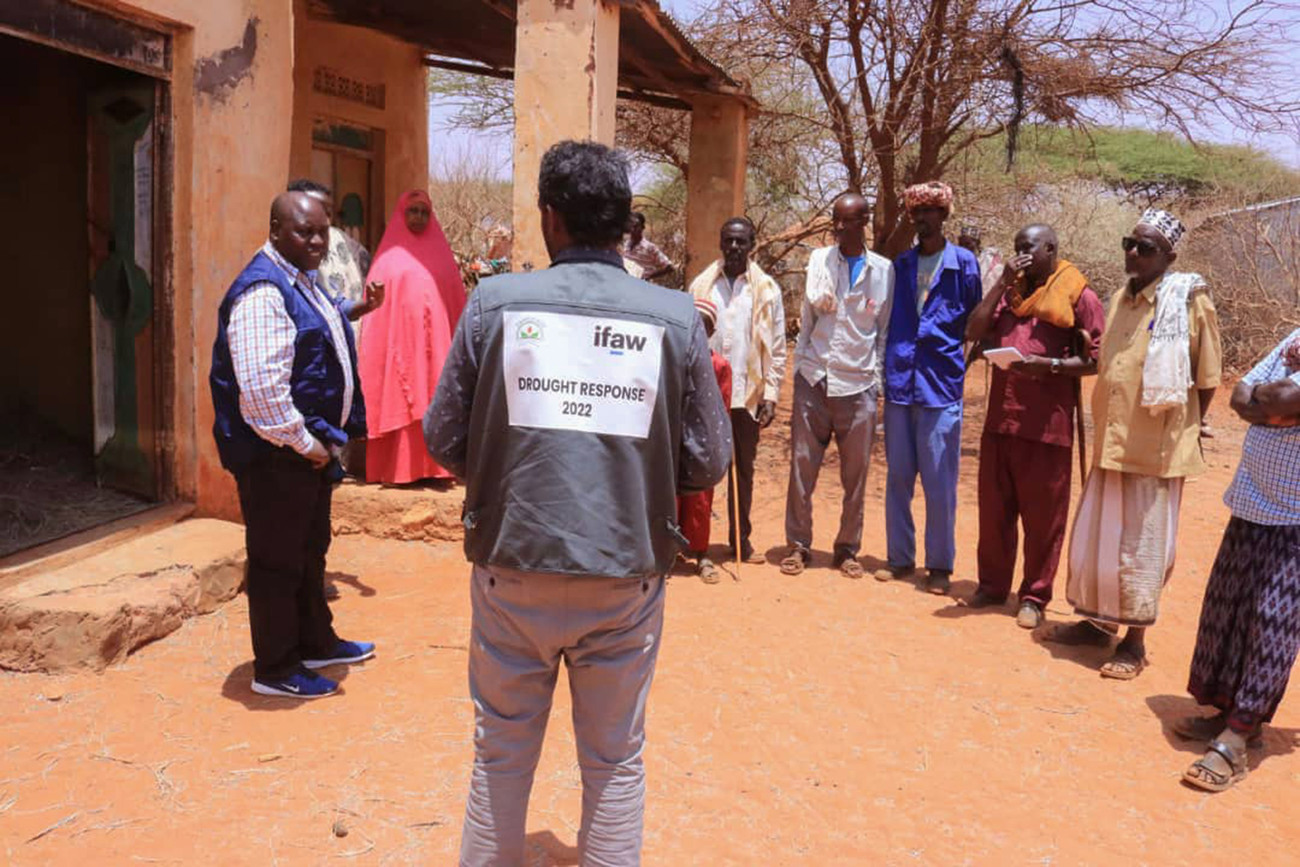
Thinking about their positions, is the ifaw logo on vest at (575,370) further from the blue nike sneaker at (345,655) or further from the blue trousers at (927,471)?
the blue trousers at (927,471)

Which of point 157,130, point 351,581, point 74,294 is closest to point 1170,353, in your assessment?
point 351,581

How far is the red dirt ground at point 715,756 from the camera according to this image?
10.2 ft

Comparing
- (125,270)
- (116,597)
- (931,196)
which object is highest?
(931,196)

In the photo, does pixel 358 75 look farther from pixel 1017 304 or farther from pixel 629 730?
pixel 629 730

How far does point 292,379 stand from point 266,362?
0.76ft

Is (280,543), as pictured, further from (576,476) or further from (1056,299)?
(1056,299)

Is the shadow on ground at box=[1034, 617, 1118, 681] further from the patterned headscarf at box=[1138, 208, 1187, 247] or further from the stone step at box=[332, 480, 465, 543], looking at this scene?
the stone step at box=[332, 480, 465, 543]

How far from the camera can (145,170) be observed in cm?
522

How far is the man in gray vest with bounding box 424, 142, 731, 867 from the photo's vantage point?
7.11 ft

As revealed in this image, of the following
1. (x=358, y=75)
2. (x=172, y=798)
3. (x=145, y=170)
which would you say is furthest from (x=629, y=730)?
(x=358, y=75)

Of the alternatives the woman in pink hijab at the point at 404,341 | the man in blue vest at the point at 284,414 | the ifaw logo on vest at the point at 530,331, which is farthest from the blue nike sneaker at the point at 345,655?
the ifaw logo on vest at the point at 530,331

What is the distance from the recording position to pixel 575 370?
2.15 m

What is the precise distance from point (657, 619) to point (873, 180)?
29.3 feet

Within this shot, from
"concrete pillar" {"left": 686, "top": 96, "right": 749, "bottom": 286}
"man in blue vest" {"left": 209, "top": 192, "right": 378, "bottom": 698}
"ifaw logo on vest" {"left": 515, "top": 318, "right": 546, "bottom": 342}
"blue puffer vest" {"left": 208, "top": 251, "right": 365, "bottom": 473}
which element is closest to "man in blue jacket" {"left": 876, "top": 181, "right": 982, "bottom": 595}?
"man in blue vest" {"left": 209, "top": 192, "right": 378, "bottom": 698}
